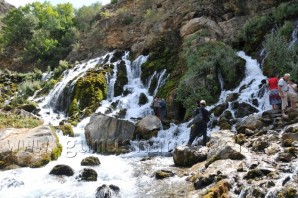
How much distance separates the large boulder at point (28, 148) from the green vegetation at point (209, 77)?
676 centimetres

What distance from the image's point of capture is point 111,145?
16.3 meters

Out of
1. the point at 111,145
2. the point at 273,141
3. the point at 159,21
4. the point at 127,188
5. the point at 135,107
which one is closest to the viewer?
the point at 127,188

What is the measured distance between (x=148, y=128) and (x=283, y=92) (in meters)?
6.33

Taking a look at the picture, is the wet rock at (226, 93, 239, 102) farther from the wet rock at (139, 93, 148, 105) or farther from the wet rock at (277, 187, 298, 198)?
the wet rock at (277, 187, 298, 198)

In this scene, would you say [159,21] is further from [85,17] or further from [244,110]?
[85,17]

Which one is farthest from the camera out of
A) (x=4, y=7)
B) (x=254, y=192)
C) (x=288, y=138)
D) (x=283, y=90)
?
(x=4, y=7)

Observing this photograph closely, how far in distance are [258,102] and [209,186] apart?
8.01 metres

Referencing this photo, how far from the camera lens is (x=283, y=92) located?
13.5 m

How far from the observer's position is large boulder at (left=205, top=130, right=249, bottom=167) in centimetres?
1134

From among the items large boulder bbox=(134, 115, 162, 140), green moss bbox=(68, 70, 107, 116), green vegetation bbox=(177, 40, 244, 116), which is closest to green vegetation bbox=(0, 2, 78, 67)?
green moss bbox=(68, 70, 107, 116)

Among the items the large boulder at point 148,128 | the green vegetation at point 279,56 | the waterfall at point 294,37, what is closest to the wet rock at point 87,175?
the large boulder at point 148,128

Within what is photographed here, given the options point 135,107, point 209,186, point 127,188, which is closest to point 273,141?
point 209,186

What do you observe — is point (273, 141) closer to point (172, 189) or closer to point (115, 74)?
point (172, 189)

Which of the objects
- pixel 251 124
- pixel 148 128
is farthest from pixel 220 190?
pixel 148 128
